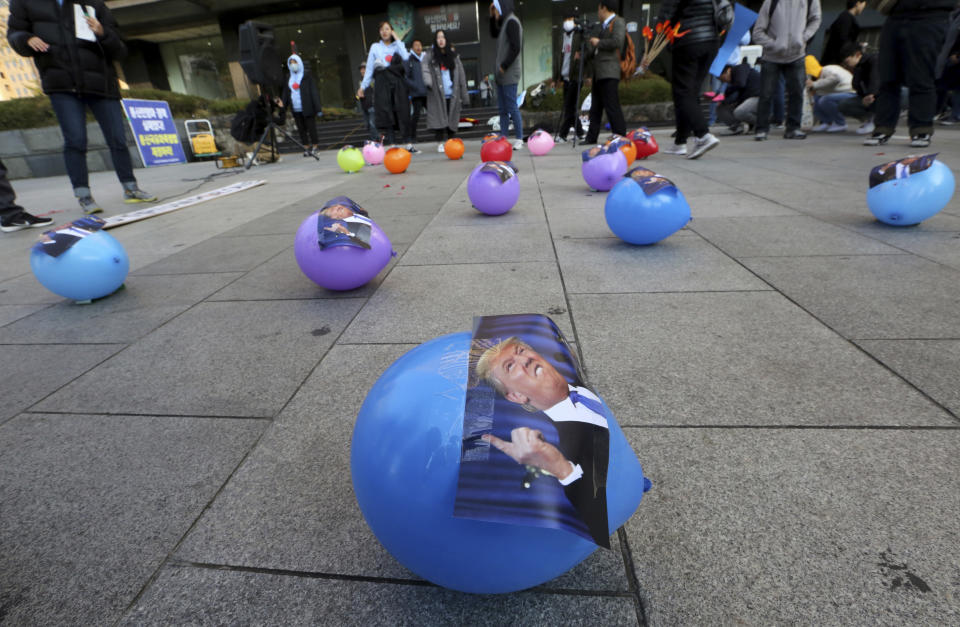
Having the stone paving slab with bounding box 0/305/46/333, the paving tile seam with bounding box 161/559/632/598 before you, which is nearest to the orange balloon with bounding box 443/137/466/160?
the stone paving slab with bounding box 0/305/46/333

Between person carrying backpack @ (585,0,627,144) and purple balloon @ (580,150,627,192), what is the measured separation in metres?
3.59

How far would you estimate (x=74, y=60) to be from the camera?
578cm

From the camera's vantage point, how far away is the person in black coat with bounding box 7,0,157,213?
5625mm

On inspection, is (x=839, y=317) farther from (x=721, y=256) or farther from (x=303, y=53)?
(x=303, y=53)

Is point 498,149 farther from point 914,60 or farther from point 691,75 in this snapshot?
point 914,60

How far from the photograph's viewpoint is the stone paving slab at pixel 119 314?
9.88ft

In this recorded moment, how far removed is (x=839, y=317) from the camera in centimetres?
260

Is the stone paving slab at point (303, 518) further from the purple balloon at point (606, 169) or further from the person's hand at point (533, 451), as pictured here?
the purple balloon at point (606, 169)

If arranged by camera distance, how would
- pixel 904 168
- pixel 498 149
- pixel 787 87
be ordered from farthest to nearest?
pixel 787 87, pixel 498 149, pixel 904 168

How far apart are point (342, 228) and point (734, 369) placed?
94.9 inches

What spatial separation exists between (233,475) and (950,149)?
11.0 m

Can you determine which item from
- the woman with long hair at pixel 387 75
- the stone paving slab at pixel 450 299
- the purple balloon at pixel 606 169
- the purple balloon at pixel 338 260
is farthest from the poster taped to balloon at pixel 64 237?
the woman with long hair at pixel 387 75

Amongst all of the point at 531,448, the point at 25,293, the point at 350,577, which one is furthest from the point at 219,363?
the point at 25,293

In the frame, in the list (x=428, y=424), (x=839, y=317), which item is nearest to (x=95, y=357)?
(x=428, y=424)
